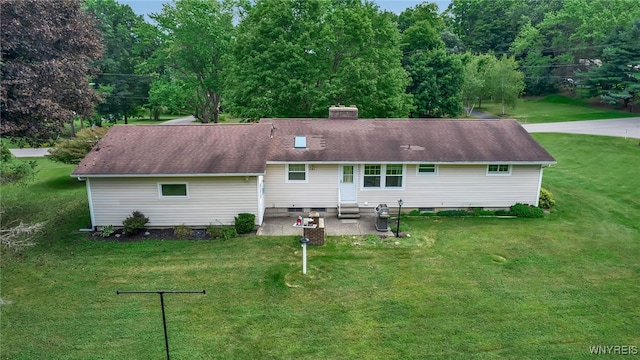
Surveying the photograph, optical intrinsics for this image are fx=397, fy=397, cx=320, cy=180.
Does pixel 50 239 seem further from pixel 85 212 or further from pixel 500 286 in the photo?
pixel 500 286

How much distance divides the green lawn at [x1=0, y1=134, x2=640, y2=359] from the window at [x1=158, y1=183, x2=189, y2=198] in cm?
168

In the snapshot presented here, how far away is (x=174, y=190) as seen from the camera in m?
13.4

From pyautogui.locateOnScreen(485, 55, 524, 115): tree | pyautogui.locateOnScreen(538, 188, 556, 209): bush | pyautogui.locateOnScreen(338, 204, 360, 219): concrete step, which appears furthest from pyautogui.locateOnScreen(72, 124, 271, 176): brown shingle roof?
pyautogui.locateOnScreen(485, 55, 524, 115): tree

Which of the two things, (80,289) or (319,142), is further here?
(319,142)

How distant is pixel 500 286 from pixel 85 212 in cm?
1487

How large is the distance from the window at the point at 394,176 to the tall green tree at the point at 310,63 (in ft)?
27.6

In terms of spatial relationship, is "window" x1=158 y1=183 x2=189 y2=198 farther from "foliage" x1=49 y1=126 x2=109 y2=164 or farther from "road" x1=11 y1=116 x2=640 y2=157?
"road" x1=11 y1=116 x2=640 y2=157

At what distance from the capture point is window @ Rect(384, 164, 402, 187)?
15.0 m

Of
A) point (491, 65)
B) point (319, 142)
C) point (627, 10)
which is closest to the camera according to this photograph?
point (319, 142)

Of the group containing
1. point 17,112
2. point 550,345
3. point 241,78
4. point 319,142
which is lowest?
point 550,345

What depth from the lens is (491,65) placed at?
1601 inches

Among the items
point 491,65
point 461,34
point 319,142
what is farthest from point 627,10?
point 319,142

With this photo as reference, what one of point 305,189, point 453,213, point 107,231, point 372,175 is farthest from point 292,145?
point 107,231

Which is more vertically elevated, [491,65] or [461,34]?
[461,34]
